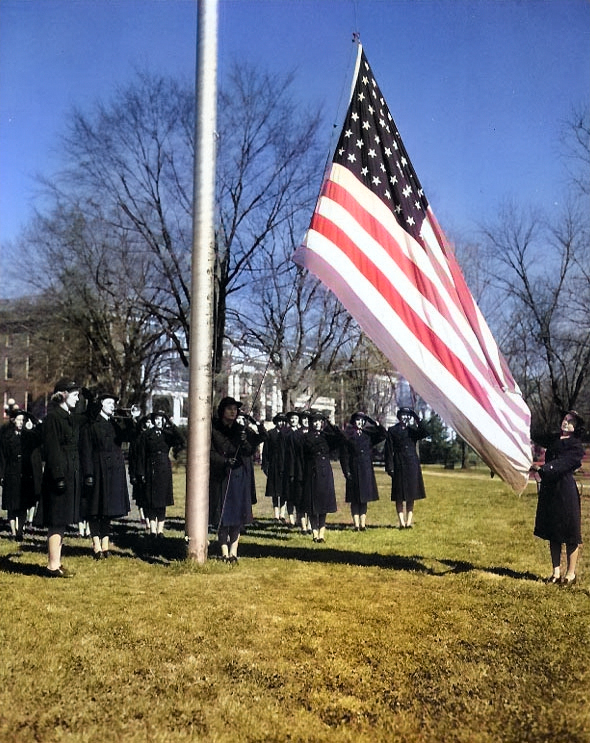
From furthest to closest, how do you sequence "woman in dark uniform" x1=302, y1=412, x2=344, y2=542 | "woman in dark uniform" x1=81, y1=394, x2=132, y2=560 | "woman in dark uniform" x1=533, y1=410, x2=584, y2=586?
"woman in dark uniform" x1=302, y1=412, x2=344, y2=542 → "woman in dark uniform" x1=81, y1=394, x2=132, y2=560 → "woman in dark uniform" x1=533, y1=410, x2=584, y2=586

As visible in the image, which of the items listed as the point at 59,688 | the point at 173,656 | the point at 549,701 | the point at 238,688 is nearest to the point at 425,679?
the point at 549,701

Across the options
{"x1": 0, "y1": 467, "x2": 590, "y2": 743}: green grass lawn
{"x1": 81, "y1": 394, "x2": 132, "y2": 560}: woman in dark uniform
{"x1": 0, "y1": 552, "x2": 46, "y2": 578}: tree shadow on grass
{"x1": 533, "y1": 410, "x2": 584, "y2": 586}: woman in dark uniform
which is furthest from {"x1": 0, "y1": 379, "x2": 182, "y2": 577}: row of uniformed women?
{"x1": 533, "y1": 410, "x2": 584, "y2": 586}: woman in dark uniform

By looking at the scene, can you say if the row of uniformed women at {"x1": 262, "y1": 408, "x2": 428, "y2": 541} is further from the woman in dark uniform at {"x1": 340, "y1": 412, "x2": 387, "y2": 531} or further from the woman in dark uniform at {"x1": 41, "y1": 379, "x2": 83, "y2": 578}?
the woman in dark uniform at {"x1": 41, "y1": 379, "x2": 83, "y2": 578}

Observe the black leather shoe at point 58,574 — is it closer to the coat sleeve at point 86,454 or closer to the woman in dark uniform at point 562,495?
the coat sleeve at point 86,454

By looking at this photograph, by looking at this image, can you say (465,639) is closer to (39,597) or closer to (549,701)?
(549,701)

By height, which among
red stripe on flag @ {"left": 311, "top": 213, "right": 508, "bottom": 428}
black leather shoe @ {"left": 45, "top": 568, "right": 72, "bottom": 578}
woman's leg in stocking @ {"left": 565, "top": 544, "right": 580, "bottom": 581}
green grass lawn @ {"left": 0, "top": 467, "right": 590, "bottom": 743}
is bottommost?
green grass lawn @ {"left": 0, "top": 467, "right": 590, "bottom": 743}

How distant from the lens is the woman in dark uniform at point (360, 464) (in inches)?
445

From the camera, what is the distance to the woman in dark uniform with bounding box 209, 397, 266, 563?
7.95 m

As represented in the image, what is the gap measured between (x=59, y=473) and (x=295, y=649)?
3.42m

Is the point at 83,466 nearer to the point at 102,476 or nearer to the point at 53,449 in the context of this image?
the point at 102,476

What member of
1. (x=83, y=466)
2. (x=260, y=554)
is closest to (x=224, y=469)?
(x=260, y=554)

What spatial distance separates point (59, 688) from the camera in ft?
13.2

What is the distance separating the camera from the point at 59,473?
700cm

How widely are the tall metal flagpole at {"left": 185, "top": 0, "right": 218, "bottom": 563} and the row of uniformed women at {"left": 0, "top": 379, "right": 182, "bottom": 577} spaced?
4.23 feet
